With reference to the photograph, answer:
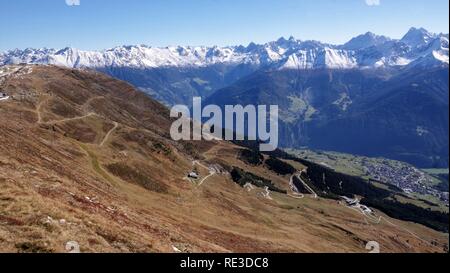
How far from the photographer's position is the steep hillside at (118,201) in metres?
37.9

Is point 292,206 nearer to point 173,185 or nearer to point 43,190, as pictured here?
point 173,185

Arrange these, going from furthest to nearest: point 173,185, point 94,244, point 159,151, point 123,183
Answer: point 159,151 < point 173,185 < point 123,183 < point 94,244

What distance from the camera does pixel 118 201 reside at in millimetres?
76375

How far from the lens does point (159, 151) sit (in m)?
185

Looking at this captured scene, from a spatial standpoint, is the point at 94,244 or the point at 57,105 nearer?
the point at 94,244

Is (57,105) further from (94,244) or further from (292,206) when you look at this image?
(94,244)

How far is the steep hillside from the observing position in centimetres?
3794

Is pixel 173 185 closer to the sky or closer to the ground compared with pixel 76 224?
closer to the ground

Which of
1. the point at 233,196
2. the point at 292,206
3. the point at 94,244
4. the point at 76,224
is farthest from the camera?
the point at 292,206
